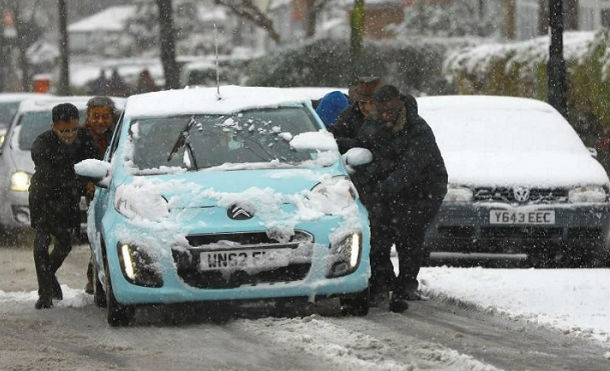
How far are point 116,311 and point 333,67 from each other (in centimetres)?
2848

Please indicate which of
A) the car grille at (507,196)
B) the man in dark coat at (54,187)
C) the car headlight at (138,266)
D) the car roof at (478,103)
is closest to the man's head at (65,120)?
the man in dark coat at (54,187)

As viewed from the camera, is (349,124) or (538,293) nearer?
(538,293)

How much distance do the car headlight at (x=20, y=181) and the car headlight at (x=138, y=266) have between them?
795 centimetres

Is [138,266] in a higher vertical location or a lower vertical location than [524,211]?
higher

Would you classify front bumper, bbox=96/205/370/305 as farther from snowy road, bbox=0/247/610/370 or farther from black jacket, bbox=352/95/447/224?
black jacket, bbox=352/95/447/224

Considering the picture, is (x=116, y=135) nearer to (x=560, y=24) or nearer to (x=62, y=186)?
(x=62, y=186)

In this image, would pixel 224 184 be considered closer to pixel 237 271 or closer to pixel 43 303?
pixel 237 271

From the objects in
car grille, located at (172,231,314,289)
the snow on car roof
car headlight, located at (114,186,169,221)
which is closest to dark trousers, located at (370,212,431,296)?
the snow on car roof

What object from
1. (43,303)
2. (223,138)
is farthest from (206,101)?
(43,303)

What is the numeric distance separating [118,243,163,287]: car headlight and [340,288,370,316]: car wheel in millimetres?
1267

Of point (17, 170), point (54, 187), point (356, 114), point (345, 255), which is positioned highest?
point (356, 114)

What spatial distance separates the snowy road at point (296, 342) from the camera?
26.5 feet

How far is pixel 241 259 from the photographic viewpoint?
942 centimetres

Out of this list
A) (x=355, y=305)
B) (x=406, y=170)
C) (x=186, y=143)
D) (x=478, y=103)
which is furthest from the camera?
(x=478, y=103)
